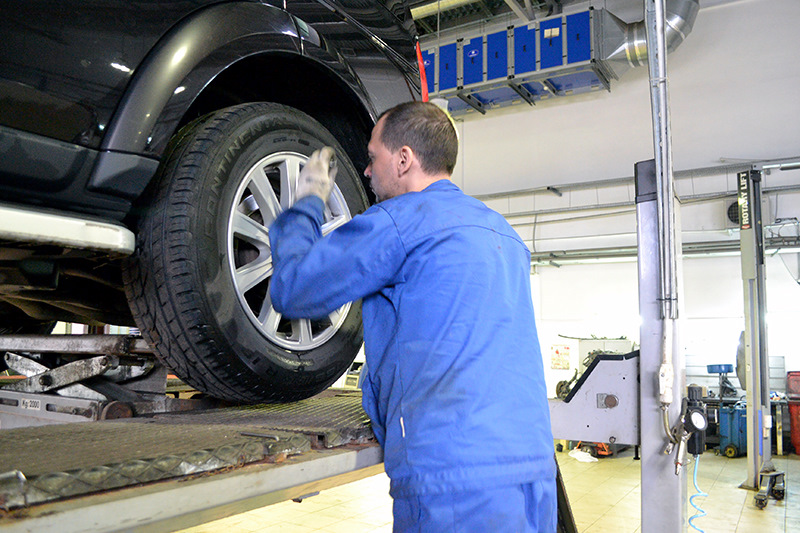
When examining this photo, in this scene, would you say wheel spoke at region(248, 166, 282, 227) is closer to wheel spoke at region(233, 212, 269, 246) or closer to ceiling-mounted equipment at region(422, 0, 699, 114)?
wheel spoke at region(233, 212, 269, 246)

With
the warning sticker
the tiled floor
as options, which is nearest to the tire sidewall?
the warning sticker

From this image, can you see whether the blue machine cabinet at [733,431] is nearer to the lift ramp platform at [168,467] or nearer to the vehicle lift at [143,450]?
the vehicle lift at [143,450]

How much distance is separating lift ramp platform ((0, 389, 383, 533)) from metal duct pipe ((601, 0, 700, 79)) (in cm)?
660

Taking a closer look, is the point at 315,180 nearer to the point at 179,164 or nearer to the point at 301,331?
the point at 179,164

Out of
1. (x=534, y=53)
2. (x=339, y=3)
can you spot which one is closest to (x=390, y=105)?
(x=339, y=3)

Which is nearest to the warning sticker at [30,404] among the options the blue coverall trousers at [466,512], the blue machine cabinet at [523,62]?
the blue coverall trousers at [466,512]

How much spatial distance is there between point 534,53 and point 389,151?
641 centimetres

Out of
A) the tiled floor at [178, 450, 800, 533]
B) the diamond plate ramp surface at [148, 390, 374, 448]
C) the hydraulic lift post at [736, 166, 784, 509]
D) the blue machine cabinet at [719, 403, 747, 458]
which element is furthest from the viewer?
the blue machine cabinet at [719, 403, 747, 458]

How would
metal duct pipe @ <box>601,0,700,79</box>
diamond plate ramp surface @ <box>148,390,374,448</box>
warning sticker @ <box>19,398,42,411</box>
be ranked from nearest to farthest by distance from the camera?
diamond plate ramp surface @ <box>148,390,374,448</box> → warning sticker @ <box>19,398,42,411</box> → metal duct pipe @ <box>601,0,700,79</box>

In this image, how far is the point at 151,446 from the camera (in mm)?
1021

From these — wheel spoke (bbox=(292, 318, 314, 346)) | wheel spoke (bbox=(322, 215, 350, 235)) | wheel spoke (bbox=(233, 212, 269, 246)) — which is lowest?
wheel spoke (bbox=(292, 318, 314, 346))

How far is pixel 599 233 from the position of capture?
31.8 feet

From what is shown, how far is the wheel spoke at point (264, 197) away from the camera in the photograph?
1471 mm

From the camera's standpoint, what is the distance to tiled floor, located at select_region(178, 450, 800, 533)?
4770 millimetres
